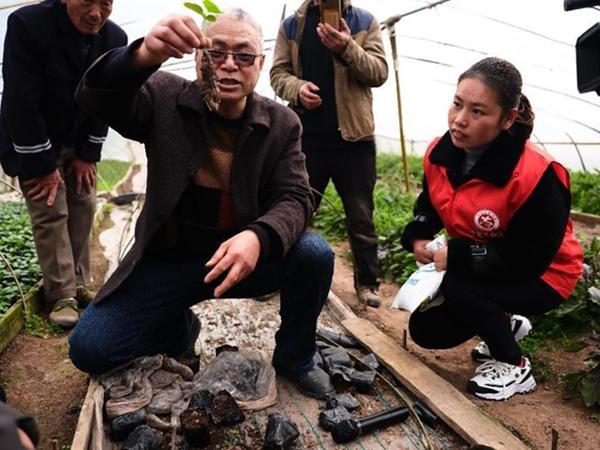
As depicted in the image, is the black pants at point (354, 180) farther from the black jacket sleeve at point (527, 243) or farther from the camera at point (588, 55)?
the camera at point (588, 55)

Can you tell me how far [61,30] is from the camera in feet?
9.86

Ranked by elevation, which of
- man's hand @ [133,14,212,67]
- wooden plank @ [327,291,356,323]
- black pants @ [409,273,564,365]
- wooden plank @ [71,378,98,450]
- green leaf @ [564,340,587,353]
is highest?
man's hand @ [133,14,212,67]

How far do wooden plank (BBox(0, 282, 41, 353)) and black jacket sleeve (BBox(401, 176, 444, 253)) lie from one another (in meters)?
2.05

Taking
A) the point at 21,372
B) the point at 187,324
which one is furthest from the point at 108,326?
the point at 21,372

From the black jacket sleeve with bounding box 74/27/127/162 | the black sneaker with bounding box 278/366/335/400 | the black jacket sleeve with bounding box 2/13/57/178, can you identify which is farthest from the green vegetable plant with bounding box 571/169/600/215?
the black jacket sleeve with bounding box 2/13/57/178

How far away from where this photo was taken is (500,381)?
2.50m

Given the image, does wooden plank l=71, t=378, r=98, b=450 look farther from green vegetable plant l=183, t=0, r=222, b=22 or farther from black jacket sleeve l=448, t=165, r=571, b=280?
black jacket sleeve l=448, t=165, r=571, b=280

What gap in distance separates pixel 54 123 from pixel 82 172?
334 millimetres

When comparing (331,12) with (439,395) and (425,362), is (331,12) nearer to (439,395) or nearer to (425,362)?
(425,362)

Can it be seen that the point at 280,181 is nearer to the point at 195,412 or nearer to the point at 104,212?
the point at 195,412

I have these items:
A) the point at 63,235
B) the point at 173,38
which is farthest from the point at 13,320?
the point at 173,38

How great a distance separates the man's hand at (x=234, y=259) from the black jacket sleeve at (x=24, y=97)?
4.90ft

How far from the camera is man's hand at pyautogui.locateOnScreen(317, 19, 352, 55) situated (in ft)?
10.5

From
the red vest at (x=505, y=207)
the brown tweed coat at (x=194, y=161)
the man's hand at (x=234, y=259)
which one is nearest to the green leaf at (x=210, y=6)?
the brown tweed coat at (x=194, y=161)
